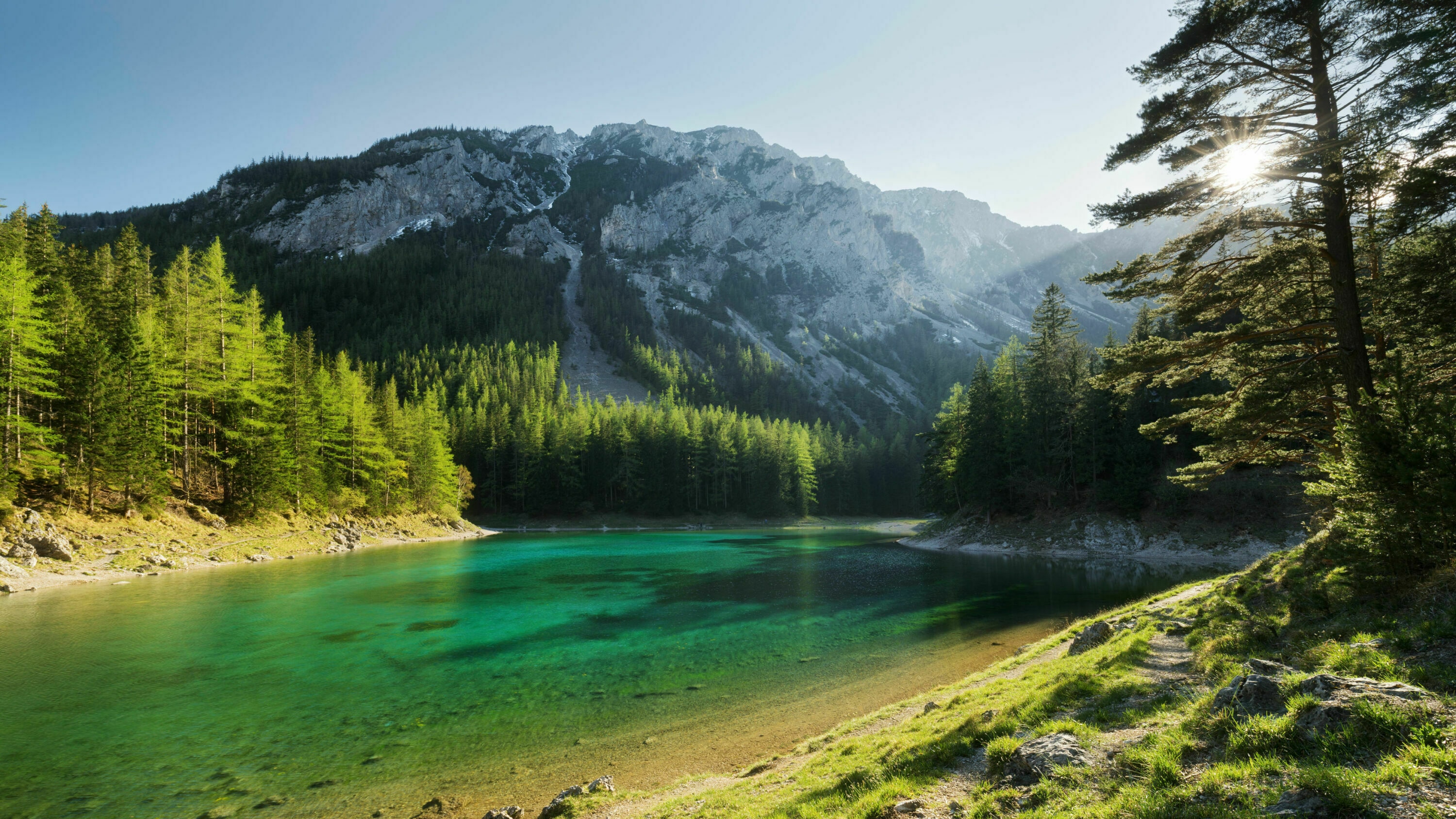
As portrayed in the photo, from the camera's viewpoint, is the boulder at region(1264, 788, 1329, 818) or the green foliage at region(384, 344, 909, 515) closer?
the boulder at region(1264, 788, 1329, 818)

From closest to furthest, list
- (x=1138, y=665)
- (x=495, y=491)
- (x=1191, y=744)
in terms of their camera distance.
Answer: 1. (x=1191, y=744)
2. (x=1138, y=665)
3. (x=495, y=491)

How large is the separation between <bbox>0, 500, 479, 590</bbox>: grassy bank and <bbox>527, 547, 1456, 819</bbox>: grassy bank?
1471 inches

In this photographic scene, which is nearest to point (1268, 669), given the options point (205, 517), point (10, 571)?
point (10, 571)

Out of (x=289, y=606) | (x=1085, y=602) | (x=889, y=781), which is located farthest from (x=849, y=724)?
(x=289, y=606)

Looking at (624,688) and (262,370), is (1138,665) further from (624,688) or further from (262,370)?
(262,370)

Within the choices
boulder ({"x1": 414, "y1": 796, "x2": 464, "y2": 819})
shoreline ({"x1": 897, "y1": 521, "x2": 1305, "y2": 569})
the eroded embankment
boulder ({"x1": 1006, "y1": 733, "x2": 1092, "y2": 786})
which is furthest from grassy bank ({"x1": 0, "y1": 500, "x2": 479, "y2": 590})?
the eroded embankment

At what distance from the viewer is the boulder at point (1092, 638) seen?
13781 mm

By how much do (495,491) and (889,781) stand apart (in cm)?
9957

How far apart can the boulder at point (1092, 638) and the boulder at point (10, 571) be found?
144 ft

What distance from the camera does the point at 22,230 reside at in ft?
126

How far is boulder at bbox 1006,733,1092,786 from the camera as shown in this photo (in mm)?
6543

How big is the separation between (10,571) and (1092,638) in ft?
147

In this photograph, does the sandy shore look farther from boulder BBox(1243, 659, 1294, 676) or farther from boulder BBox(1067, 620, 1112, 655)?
boulder BBox(1243, 659, 1294, 676)

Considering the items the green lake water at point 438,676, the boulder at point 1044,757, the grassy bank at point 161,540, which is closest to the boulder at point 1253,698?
the boulder at point 1044,757
